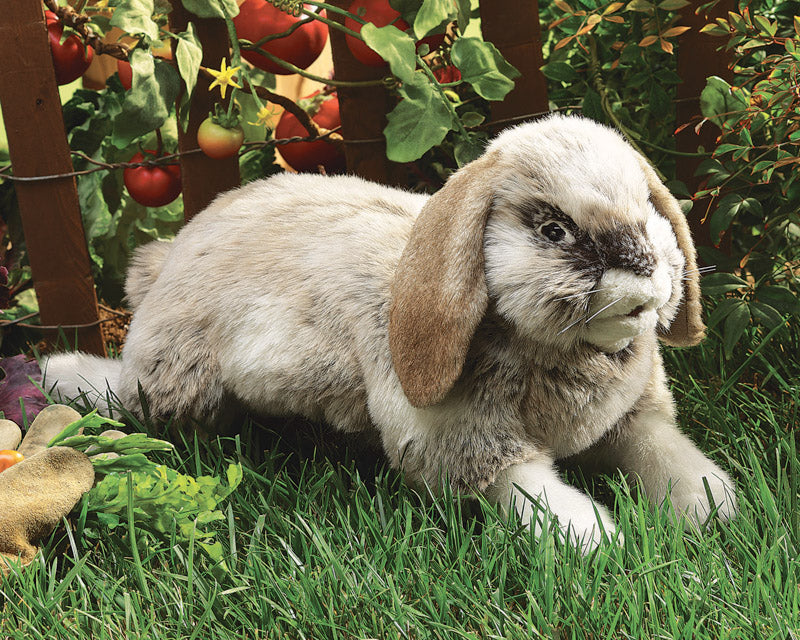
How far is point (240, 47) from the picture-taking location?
6.73 feet

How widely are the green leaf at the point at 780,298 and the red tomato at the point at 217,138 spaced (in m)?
1.31

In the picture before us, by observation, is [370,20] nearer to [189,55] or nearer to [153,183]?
[189,55]

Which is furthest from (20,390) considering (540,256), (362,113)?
(540,256)

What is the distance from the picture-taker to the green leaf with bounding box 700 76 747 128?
1.73 m

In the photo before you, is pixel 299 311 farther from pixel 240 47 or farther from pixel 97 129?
pixel 97 129

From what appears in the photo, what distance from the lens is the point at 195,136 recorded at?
215cm

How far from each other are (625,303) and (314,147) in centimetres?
129

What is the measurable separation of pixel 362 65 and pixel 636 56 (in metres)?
0.70

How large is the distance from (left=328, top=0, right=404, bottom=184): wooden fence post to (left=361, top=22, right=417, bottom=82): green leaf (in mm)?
264

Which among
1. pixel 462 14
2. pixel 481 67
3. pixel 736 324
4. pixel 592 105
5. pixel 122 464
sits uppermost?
pixel 462 14

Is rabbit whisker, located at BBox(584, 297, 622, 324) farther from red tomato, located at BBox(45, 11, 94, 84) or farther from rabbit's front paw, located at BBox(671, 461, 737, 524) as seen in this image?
red tomato, located at BBox(45, 11, 94, 84)

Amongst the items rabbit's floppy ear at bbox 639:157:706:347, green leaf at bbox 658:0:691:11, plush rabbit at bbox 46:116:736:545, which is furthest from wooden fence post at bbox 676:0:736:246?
plush rabbit at bbox 46:116:736:545

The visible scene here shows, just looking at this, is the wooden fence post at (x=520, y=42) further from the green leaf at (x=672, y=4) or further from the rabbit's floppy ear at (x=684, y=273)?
the rabbit's floppy ear at (x=684, y=273)

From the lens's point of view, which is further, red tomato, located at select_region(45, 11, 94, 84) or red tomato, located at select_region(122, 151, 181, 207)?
red tomato, located at select_region(122, 151, 181, 207)
